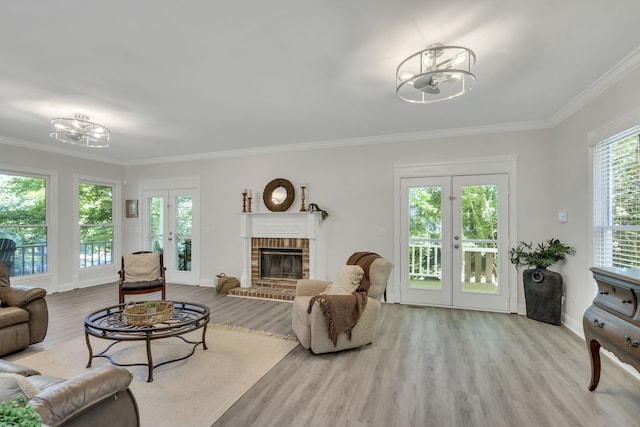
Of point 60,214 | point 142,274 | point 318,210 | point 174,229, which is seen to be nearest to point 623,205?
point 318,210

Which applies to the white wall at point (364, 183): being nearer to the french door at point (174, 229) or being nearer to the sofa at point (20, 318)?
the french door at point (174, 229)

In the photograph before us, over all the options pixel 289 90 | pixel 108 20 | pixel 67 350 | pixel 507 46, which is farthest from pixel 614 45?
pixel 67 350

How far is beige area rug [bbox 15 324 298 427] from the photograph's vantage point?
2.05 m

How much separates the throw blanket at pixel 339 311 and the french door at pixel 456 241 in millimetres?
1951

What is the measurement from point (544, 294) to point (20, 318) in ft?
18.7

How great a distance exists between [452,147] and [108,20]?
4168mm

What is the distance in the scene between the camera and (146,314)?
2539 mm

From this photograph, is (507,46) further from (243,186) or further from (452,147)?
(243,186)

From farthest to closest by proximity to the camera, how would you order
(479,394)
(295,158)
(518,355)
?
(295,158) → (518,355) → (479,394)

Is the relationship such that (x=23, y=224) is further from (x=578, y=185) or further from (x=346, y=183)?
(x=578, y=185)

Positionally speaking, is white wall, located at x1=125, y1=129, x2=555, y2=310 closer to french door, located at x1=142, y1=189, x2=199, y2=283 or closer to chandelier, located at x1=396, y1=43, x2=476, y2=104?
french door, located at x1=142, y1=189, x2=199, y2=283

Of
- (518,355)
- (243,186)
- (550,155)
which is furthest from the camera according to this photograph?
(243,186)

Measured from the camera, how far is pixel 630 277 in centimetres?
182

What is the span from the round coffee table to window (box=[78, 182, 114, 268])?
3848mm
